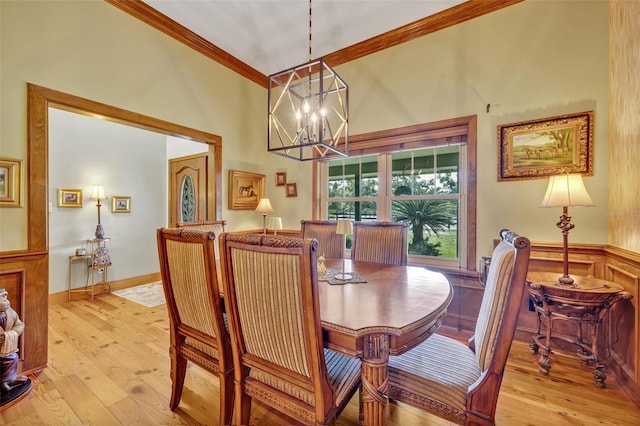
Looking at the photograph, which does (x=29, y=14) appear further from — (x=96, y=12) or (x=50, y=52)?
(x=96, y=12)

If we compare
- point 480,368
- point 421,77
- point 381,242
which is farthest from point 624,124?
point 480,368

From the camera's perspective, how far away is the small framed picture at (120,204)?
402 centimetres

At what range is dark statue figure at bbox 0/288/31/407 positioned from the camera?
1.66 m

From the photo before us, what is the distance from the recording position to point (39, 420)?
5.08 ft

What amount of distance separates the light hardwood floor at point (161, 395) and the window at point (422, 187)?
3.53 ft

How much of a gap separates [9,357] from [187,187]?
312 centimetres

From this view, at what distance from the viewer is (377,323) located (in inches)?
40.3

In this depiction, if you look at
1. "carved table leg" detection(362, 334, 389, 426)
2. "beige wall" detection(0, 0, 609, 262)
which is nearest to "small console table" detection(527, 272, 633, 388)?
"beige wall" detection(0, 0, 609, 262)

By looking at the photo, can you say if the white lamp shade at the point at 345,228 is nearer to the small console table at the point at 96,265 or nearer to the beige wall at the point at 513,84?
the beige wall at the point at 513,84

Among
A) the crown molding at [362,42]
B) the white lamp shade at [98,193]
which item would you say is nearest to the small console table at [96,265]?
the white lamp shade at [98,193]

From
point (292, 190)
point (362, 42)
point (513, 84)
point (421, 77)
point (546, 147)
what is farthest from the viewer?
point (292, 190)

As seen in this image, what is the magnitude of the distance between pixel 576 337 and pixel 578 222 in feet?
3.11

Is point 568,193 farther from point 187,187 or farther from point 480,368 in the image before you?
point 187,187

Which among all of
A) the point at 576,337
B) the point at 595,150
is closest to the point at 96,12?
the point at 595,150
